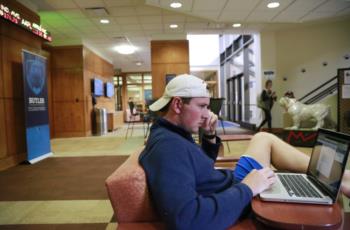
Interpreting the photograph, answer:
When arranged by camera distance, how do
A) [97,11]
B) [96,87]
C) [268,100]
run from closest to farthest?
[97,11] < [268,100] < [96,87]

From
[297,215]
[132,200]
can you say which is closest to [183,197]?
[132,200]

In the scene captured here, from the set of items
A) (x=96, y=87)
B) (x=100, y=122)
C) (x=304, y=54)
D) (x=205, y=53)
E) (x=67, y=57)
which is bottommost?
(x=100, y=122)

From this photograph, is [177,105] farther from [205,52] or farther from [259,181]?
[205,52]

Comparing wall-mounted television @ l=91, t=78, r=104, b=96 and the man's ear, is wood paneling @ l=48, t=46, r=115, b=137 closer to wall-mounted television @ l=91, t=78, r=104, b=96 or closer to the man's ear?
wall-mounted television @ l=91, t=78, r=104, b=96

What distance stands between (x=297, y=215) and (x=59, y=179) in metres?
3.18

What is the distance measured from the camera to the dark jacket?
29.4 inches

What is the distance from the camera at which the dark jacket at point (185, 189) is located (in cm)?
75

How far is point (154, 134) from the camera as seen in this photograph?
97 centimetres

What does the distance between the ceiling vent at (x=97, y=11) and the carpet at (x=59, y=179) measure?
9.36 ft

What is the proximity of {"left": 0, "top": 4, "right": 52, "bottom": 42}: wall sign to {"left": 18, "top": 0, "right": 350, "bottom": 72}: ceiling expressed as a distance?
40 centimetres

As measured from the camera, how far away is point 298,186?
100 centimetres

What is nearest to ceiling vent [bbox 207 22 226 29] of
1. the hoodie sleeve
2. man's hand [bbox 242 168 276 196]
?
man's hand [bbox 242 168 276 196]

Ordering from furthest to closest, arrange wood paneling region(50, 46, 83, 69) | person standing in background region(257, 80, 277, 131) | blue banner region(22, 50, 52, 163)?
wood paneling region(50, 46, 83, 69) < person standing in background region(257, 80, 277, 131) < blue banner region(22, 50, 52, 163)

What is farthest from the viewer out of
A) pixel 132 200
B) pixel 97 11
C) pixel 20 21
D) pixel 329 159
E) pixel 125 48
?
pixel 125 48
